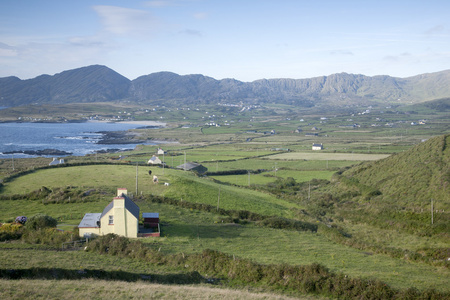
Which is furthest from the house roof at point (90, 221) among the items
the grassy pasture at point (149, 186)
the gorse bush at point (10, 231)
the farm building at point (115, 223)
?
the grassy pasture at point (149, 186)

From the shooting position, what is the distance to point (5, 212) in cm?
2891

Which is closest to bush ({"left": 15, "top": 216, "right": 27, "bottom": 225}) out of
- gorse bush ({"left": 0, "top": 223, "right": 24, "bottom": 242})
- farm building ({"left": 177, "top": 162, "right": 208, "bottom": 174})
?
gorse bush ({"left": 0, "top": 223, "right": 24, "bottom": 242})

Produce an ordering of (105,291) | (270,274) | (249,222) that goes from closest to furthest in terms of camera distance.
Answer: (105,291) < (270,274) < (249,222)

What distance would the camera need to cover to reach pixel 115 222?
79.4ft

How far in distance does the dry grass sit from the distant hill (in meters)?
27.2

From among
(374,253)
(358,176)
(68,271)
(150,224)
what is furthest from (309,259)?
(358,176)

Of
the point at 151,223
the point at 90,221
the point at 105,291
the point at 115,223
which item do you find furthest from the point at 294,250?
the point at 90,221

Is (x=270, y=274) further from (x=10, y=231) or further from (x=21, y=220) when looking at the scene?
(x=21, y=220)

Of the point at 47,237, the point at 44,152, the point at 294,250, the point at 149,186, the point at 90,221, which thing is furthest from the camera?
the point at 44,152

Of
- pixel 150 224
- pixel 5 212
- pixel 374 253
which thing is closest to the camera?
pixel 374 253

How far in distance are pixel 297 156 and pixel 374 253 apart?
185 ft

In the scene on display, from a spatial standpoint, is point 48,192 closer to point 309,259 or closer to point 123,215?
point 123,215

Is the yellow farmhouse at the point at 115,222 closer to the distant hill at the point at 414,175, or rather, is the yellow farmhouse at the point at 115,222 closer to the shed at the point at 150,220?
the shed at the point at 150,220

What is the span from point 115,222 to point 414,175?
33694mm
